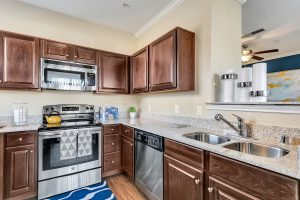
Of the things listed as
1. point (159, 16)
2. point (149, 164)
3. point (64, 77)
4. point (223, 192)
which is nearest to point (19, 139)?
point (64, 77)

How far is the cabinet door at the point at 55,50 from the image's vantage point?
2324mm

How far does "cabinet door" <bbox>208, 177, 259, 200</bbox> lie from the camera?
996mm

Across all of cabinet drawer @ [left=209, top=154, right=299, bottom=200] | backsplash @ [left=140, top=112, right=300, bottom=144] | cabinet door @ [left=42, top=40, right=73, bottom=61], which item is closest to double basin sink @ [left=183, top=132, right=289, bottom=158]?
backsplash @ [left=140, top=112, right=300, bottom=144]

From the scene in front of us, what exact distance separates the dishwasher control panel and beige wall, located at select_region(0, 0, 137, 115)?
1322 millimetres

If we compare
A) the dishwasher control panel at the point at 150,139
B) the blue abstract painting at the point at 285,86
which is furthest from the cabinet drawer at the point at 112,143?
the blue abstract painting at the point at 285,86

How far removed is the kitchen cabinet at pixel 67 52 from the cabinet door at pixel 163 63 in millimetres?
1060

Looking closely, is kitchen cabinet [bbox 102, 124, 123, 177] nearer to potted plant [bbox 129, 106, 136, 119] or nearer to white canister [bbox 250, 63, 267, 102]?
potted plant [bbox 129, 106, 136, 119]

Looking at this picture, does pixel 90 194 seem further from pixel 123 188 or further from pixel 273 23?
pixel 273 23

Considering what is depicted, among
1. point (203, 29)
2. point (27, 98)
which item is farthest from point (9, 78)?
point (203, 29)

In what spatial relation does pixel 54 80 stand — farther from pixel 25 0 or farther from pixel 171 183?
pixel 171 183

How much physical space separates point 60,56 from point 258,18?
3.28 meters

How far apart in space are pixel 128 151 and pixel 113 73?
4.63 ft

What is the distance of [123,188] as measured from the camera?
2.28m

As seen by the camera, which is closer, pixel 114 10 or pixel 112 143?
pixel 112 143
